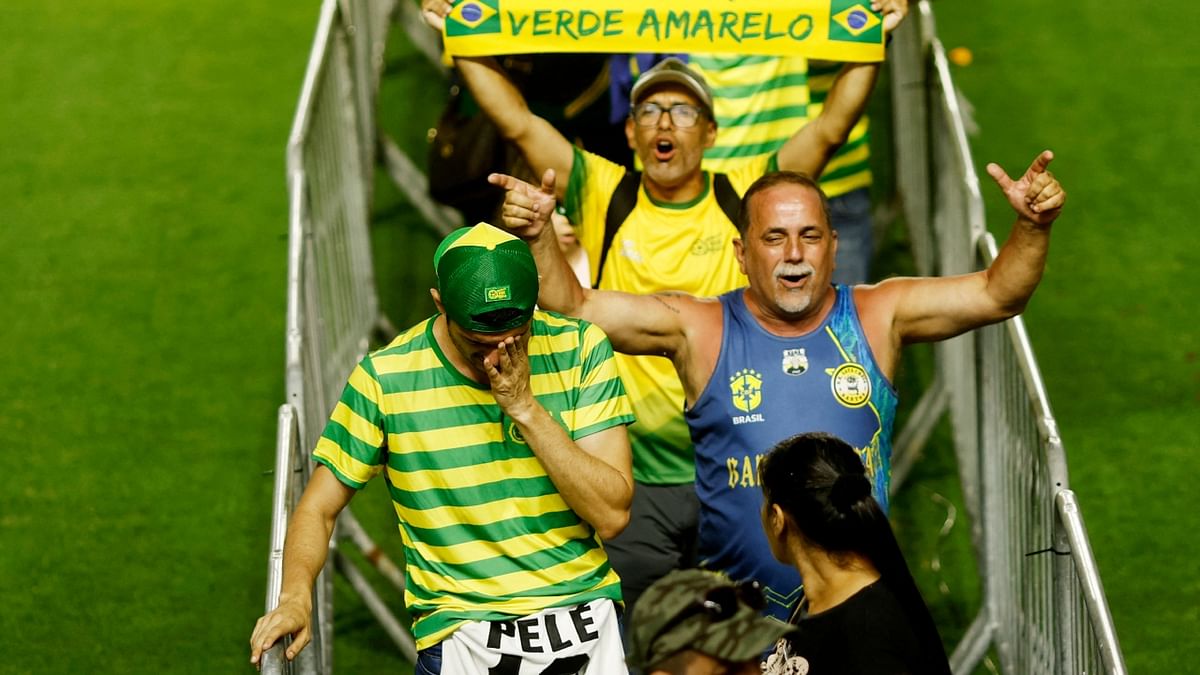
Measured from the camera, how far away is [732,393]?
4.94 m

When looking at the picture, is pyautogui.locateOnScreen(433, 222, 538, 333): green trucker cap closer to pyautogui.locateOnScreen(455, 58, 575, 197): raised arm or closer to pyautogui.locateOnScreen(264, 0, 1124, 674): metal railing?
pyautogui.locateOnScreen(264, 0, 1124, 674): metal railing

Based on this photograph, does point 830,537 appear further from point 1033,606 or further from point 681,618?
point 1033,606

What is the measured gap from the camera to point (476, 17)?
5801mm

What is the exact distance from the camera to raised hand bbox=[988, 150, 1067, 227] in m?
4.66

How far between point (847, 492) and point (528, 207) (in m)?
1.27

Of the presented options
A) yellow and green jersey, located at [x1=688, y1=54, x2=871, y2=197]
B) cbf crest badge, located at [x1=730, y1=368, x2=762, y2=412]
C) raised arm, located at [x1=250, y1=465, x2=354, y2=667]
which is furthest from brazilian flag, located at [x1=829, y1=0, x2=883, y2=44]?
raised arm, located at [x1=250, y1=465, x2=354, y2=667]

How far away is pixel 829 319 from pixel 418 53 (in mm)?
5530

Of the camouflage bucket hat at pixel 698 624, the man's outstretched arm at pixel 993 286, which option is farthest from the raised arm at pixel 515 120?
the camouflage bucket hat at pixel 698 624

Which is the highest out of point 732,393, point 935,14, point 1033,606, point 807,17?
point 935,14

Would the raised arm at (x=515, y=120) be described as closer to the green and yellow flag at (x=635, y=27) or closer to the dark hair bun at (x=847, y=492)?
the green and yellow flag at (x=635, y=27)

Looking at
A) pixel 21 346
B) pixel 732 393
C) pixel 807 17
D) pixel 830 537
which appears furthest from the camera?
pixel 21 346

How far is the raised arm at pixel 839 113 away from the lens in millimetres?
5723

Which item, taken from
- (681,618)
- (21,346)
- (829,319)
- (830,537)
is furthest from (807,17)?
(21,346)

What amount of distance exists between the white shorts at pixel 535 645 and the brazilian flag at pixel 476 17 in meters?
2.31
